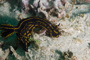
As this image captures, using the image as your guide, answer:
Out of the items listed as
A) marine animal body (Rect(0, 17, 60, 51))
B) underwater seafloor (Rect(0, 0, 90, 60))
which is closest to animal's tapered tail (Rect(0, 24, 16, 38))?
marine animal body (Rect(0, 17, 60, 51))

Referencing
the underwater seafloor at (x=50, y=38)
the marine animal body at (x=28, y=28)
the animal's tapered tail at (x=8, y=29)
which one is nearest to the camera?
the underwater seafloor at (x=50, y=38)

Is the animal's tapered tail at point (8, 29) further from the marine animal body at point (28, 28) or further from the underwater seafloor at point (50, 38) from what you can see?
the underwater seafloor at point (50, 38)

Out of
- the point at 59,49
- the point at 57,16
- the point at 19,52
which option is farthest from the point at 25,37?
the point at 57,16

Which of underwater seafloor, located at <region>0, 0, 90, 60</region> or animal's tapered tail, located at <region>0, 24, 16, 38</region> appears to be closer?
underwater seafloor, located at <region>0, 0, 90, 60</region>

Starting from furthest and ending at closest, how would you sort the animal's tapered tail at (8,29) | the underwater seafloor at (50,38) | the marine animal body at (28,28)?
the animal's tapered tail at (8,29) < the marine animal body at (28,28) < the underwater seafloor at (50,38)

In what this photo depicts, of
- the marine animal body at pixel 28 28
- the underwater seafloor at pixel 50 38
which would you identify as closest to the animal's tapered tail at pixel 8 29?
the marine animal body at pixel 28 28

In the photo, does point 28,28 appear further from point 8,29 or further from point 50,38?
point 50,38

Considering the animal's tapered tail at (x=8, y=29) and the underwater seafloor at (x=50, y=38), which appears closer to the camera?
the underwater seafloor at (x=50, y=38)

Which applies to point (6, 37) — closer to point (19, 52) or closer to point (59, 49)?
point (19, 52)

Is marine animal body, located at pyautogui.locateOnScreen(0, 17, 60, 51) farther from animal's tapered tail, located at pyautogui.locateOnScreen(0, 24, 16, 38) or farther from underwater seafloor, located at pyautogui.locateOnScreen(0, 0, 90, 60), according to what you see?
underwater seafloor, located at pyautogui.locateOnScreen(0, 0, 90, 60)
